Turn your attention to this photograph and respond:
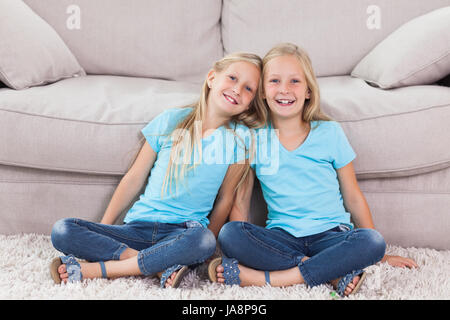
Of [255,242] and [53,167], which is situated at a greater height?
[53,167]

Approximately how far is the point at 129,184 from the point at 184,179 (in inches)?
6.0

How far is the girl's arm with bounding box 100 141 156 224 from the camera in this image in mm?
1211

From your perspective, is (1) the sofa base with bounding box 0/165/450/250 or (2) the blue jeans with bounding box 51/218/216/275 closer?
(2) the blue jeans with bounding box 51/218/216/275

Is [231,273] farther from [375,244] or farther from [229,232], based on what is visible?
[375,244]

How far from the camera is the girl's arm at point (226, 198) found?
4.05 ft

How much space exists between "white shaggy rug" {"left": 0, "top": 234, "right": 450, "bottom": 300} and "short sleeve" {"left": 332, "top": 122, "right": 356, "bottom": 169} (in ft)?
0.91

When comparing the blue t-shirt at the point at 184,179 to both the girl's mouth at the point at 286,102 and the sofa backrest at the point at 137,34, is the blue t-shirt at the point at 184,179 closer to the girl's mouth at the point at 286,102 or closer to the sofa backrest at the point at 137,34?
the girl's mouth at the point at 286,102

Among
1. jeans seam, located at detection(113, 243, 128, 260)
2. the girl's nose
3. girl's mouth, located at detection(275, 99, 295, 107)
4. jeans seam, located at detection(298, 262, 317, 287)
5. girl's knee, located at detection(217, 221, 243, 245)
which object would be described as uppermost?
the girl's nose

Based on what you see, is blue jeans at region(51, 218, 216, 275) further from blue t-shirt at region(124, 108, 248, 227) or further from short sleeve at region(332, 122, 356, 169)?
short sleeve at region(332, 122, 356, 169)

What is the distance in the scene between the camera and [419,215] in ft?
4.12

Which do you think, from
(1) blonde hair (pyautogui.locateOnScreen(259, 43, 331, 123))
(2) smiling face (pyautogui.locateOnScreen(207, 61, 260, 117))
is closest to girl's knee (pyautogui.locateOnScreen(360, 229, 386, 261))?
(1) blonde hair (pyautogui.locateOnScreen(259, 43, 331, 123))
